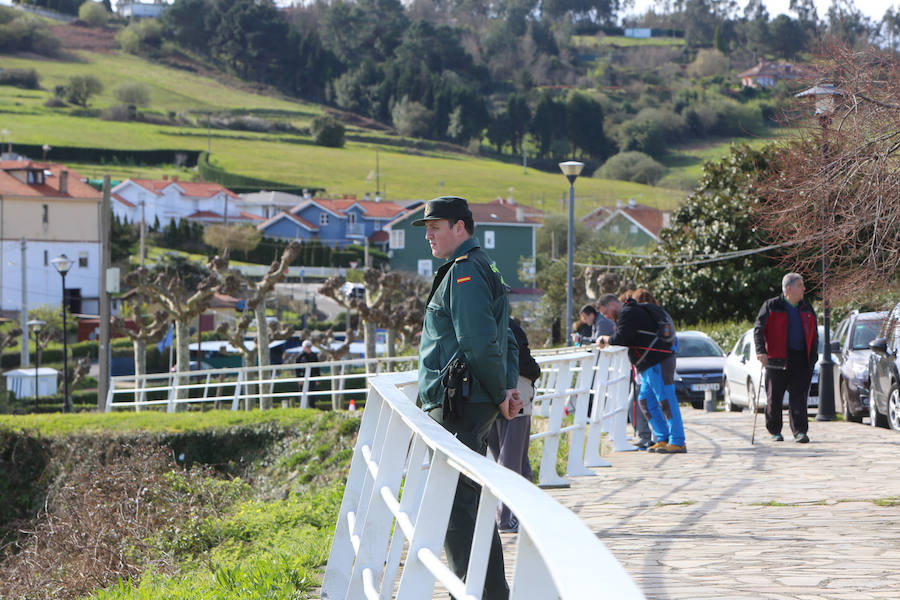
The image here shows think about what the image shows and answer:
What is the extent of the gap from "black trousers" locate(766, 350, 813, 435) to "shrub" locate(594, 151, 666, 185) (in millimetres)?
127314

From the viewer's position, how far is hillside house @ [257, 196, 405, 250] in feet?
328

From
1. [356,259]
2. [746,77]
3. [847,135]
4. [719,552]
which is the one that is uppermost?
[746,77]

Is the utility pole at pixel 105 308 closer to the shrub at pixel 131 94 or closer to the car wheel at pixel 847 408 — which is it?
the car wheel at pixel 847 408

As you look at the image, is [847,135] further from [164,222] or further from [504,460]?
[164,222]

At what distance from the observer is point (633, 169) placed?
14000cm

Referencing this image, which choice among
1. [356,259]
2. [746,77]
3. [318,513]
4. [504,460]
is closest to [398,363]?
[318,513]

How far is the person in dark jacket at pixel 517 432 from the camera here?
7355 millimetres

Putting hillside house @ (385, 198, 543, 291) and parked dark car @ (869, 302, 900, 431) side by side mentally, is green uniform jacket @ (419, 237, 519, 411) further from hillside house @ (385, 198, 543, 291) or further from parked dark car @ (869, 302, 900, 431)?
hillside house @ (385, 198, 543, 291)

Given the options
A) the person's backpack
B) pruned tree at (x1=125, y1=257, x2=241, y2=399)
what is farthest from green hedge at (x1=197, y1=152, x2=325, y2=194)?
the person's backpack

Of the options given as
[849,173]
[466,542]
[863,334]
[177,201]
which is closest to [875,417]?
[863,334]

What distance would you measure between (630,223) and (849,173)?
78.2 m

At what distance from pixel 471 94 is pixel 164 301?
13782cm

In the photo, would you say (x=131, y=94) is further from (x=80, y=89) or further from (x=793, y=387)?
(x=793, y=387)

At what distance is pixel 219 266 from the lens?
30797 mm
